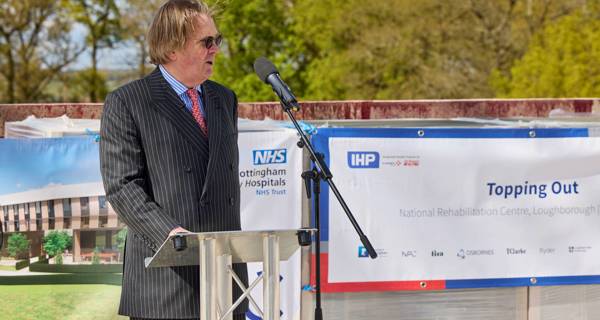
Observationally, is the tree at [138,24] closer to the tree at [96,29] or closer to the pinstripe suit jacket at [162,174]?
the tree at [96,29]

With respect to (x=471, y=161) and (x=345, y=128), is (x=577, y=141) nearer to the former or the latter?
(x=471, y=161)

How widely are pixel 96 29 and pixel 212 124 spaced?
4574 cm

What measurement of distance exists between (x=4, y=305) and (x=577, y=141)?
3.67 meters

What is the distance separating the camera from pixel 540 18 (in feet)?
111

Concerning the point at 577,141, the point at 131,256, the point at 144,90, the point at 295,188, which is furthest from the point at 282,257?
the point at 577,141

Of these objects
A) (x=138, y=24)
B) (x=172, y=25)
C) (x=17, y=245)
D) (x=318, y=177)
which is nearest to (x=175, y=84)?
(x=172, y=25)

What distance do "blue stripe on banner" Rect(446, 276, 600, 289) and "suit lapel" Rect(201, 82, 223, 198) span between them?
266 centimetres

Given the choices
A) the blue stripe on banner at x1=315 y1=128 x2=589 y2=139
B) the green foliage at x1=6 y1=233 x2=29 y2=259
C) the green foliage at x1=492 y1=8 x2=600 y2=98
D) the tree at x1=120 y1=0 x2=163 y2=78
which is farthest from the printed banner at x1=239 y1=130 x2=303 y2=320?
the tree at x1=120 y1=0 x2=163 y2=78

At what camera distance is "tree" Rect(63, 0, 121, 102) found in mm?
45312

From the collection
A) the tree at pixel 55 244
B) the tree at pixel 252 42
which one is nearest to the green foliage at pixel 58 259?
the tree at pixel 55 244

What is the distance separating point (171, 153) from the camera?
134 inches

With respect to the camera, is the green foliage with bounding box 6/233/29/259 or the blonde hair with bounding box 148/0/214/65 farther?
the green foliage with bounding box 6/233/29/259

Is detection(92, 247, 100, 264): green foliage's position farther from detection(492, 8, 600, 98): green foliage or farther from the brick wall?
detection(492, 8, 600, 98): green foliage

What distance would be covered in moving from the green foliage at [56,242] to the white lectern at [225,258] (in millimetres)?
2428
